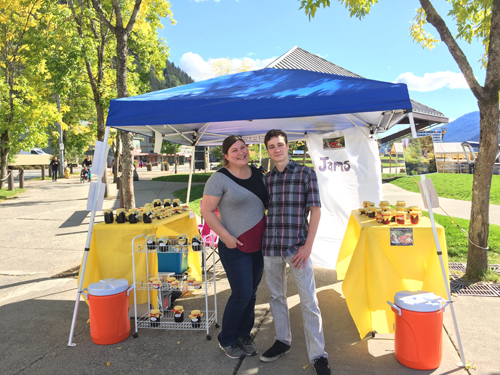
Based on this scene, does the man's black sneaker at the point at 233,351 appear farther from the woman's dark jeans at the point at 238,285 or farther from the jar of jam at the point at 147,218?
the jar of jam at the point at 147,218

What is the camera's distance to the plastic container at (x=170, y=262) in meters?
4.45

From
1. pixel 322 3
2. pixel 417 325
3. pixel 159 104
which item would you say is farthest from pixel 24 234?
pixel 417 325

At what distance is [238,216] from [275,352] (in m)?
1.23

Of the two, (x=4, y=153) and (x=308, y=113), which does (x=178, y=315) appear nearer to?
(x=308, y=113)

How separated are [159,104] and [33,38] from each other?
9.56 meters

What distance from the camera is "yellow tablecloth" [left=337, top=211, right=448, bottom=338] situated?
3268mm

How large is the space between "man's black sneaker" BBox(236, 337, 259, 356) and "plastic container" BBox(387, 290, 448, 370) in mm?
1261

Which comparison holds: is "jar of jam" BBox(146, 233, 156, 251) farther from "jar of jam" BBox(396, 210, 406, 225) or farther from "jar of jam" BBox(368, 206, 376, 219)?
"jar of jam" BBox(396, 210, 406, 225)

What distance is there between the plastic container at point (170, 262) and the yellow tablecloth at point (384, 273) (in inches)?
83.5

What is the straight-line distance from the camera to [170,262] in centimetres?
447

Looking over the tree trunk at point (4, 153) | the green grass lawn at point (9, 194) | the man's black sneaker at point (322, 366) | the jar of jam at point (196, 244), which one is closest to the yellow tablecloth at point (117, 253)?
the jar of jam at point (196, 244)

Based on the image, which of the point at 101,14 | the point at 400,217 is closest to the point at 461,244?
the point at 400,217

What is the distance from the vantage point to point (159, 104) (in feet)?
11.2

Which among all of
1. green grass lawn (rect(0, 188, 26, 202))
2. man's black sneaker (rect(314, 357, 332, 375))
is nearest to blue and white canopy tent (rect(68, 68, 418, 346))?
man's black sneaker (rect(314, 357, 332, 375))
